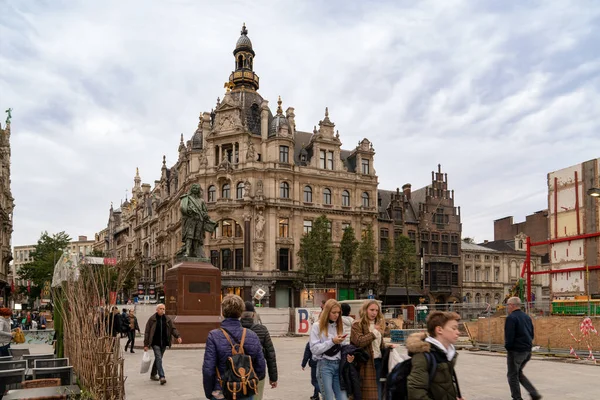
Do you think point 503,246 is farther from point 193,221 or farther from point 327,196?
point 193,221

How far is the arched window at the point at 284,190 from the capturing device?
56.8 meters

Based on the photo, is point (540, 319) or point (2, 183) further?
point (2, 183)

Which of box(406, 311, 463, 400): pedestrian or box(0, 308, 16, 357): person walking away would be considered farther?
box(0, 308, 16, 357): person walking away

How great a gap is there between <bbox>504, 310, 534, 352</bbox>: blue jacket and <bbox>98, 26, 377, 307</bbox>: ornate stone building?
147ft

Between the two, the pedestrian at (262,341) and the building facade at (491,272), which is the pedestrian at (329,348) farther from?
the building facade at (491,272)

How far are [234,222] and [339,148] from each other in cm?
1387

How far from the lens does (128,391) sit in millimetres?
11719

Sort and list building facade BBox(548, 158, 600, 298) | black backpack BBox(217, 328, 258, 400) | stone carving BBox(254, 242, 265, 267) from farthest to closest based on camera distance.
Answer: stone carving BBox(254, 242, 265, 267)
building facade BBox(548, 158, 600, 298)
black backpack BBox(217, 328, 258, 400)

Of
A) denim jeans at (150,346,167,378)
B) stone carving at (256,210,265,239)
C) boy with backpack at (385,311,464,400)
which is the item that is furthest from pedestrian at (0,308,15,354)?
stone carving at (256,210,265,239)

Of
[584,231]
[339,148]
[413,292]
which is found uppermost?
[339,148]

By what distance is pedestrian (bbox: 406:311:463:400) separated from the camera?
4867mm

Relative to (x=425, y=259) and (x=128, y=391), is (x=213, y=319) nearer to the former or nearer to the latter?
(x=128, y=391)

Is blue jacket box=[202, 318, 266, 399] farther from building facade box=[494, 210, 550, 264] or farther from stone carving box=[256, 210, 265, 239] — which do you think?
building facade box=[494, 210, 550, 264]

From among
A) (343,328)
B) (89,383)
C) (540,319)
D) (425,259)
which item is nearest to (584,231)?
(540,319)
